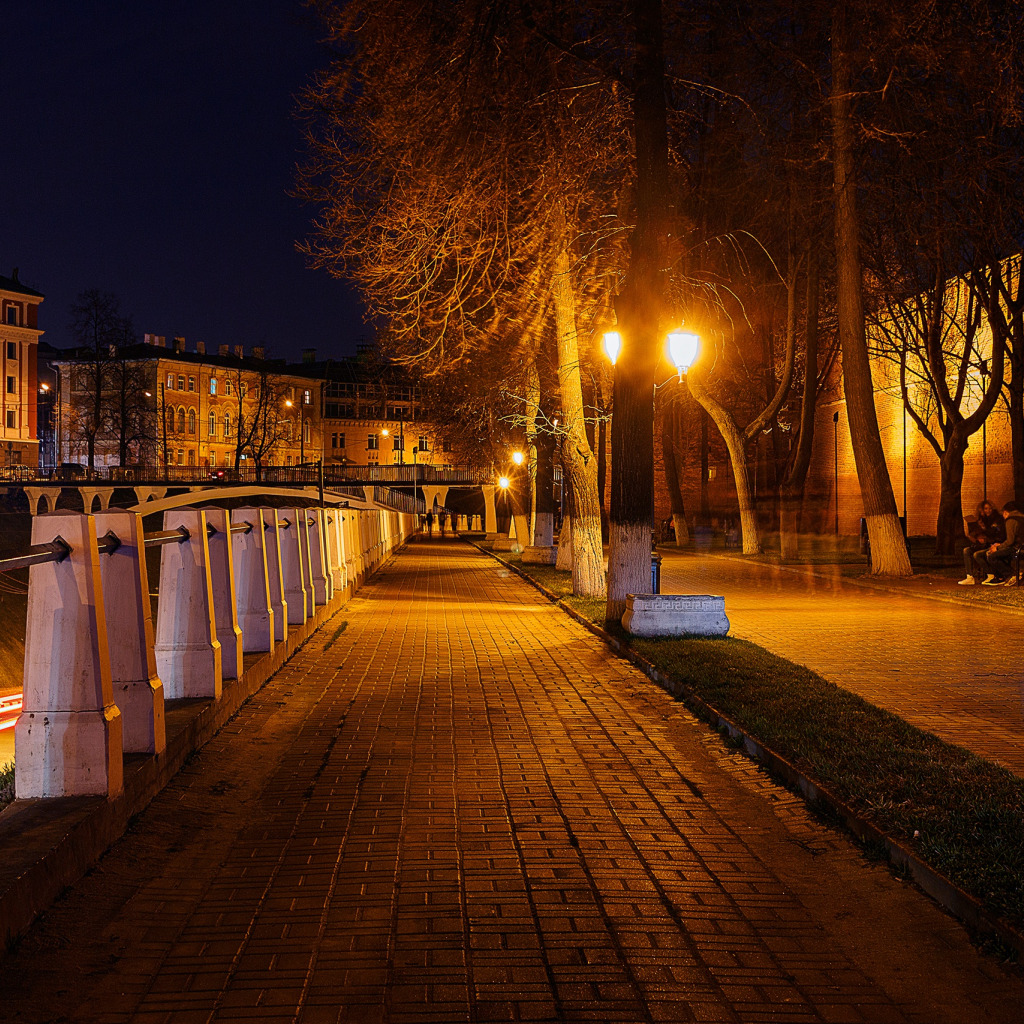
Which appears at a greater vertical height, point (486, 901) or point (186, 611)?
point (186, 611)

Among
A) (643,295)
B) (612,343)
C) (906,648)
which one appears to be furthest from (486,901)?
(612,343)

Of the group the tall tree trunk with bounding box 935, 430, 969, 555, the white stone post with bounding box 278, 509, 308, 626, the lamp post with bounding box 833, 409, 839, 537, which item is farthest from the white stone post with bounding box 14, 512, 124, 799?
the lamp post with bounding box 833, 409, 839, 537

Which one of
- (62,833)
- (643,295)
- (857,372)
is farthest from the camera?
(857,372)

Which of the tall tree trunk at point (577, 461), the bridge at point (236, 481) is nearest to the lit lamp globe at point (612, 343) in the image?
the tall tree trunk at point (577, 461)

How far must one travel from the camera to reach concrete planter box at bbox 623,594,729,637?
13672 millimetres

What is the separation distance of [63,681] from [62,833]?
76 centimetres

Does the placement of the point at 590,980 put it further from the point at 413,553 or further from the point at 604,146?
the point at 413,553

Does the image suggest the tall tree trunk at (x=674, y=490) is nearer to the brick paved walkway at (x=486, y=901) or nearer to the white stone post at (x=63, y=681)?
the brick paved walkway at (x=486, y=901)

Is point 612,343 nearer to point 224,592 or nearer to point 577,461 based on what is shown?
point 577,461

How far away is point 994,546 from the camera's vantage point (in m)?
20.8

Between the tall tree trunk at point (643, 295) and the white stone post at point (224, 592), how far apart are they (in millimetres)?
7289

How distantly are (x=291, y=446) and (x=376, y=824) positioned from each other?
114466 millimetres

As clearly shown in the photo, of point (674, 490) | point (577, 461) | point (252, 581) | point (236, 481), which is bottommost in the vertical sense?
point (252, 581)

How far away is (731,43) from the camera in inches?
715
